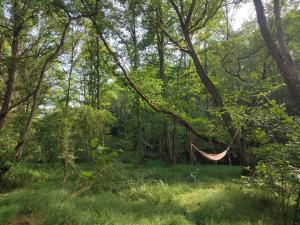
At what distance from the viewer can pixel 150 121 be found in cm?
2186

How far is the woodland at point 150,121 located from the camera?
510 cm

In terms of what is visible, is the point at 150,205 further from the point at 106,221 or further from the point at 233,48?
the point at 233,48

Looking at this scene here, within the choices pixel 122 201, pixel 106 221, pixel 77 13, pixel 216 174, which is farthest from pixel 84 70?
pixel 106 221

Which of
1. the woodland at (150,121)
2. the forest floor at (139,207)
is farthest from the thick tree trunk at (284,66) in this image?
the forest floor at (139,207)

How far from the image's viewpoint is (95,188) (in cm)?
780

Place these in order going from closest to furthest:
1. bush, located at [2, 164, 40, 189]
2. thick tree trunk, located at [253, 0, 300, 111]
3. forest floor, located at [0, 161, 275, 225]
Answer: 1. forest floor, located at [0, 161, 275, 225]
2. thick tree trunk, located at [253, 0, 300, 111]
3. bush, located at [2, 164, 40, 189]

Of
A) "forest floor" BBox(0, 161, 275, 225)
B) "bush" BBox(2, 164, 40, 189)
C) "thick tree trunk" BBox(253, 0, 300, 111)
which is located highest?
"thick tree trunk" BBox(253, 0, 300, 111)

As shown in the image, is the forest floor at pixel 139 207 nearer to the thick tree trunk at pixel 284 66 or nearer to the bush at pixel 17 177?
the bush at pixel 17 177

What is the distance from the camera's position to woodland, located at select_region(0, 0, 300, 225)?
5102 mm

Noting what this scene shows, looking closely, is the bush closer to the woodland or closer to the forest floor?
the woodland

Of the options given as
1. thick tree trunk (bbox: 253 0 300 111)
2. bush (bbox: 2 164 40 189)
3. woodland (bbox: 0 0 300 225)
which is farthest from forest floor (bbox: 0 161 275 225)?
thick tree trunk (bbox: 253 0 300 111)

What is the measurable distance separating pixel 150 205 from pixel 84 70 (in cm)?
1761

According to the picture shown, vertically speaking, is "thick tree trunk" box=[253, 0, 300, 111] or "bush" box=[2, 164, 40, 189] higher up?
"thick tree trunk" box=[253, 0, 300, 111]

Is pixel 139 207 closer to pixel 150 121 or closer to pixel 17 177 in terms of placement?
pixel 17 177
